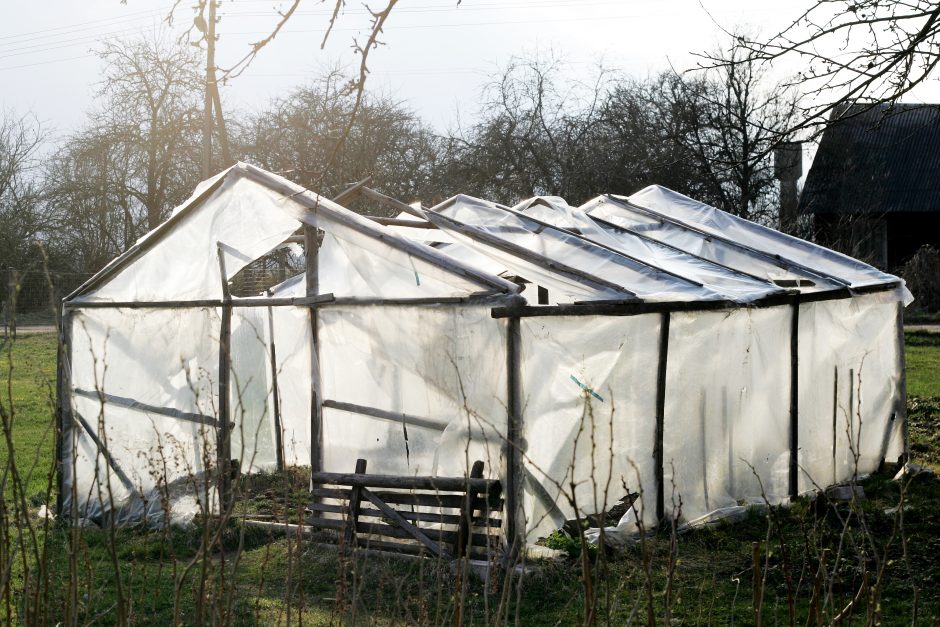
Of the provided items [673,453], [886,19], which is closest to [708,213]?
[673,453]

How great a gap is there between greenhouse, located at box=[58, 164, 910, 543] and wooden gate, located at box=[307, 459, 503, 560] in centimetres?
16

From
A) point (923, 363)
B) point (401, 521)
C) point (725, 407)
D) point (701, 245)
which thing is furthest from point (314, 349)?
point (923, 363)

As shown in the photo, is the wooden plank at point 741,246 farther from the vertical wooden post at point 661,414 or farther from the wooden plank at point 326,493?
the wooden plank at point 326,493

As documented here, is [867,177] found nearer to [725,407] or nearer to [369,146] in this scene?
[369,146]

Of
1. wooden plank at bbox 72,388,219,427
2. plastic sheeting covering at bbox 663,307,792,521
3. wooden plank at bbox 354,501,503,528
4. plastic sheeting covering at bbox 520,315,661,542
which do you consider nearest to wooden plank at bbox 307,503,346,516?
wooden plank at bbox 354,501,503,528

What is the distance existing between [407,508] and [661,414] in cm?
186

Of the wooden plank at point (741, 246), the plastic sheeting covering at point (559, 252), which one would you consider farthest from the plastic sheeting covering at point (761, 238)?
the plastic sheeting covering at point (559, 252)

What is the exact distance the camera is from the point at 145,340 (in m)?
7.84

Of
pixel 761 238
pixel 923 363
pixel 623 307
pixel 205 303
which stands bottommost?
pixel 923 363

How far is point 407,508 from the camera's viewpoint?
674 cm

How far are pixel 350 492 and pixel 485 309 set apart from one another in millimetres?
1598

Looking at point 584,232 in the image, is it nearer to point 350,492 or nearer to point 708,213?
point 708,213

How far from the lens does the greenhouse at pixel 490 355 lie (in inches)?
251

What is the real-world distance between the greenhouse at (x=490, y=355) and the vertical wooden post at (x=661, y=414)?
11 millimetres
